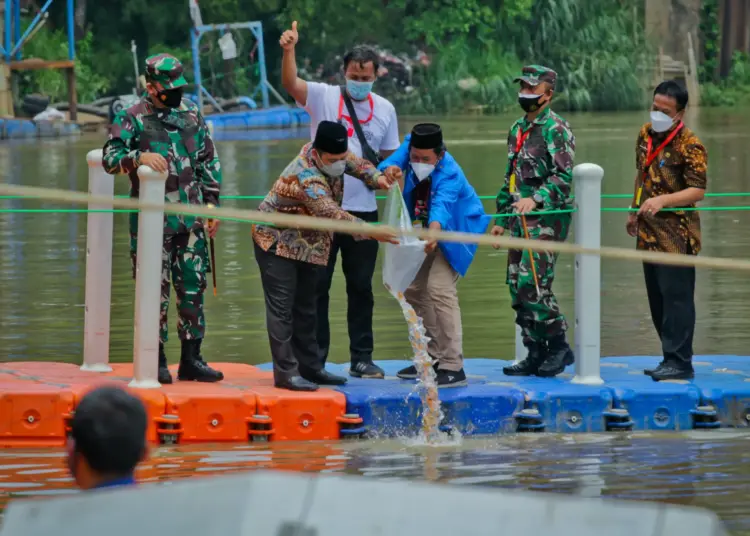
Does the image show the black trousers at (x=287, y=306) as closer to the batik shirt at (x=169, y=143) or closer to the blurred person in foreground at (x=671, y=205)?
the batik shirt at (x=169, y=143)

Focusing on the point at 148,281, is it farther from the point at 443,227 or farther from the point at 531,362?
the point at 531,362

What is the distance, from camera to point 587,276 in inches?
344

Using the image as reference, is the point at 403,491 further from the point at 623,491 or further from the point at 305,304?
the point at 305,304

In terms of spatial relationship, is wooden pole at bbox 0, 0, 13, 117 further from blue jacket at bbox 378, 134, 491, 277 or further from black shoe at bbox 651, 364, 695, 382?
black shoe at bbox 651, 364, 695, 382

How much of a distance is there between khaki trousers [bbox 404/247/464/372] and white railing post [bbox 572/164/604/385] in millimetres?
607

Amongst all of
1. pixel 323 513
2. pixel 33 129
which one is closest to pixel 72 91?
pixel 33 129

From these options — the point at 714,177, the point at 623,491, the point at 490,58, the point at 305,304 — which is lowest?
the point at 623,491

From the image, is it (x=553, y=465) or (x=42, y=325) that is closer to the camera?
(x=553, y=465)

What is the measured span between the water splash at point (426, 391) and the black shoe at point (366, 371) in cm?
47

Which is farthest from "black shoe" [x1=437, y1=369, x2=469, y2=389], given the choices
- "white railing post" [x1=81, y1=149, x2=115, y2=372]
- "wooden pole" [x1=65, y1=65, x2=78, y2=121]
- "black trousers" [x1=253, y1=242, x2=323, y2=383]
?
"wooden pole" [x1=65, y1=65, x2=78, y2=121]

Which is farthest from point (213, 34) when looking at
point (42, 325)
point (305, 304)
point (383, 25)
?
point (305, 304)

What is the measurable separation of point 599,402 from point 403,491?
473 cm

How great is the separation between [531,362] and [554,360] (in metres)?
0.13

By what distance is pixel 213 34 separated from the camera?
5812cm
